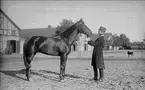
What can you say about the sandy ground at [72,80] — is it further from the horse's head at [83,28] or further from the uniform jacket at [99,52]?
the horse's head at [83,28]

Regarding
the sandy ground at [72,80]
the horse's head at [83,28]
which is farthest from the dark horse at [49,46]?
the sandy ground at [72,80]

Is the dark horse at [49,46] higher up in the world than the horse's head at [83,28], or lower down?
lower down

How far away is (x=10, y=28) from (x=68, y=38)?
1973 cm

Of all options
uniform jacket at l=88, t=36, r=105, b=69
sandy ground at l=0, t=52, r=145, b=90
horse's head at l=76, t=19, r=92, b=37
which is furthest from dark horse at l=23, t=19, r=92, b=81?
sandy ground at l=0, t=52, r=145, b=90

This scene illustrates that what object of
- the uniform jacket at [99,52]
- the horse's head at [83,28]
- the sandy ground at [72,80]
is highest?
the horse's head at [83,28]

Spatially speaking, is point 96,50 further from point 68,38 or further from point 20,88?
point 20,88

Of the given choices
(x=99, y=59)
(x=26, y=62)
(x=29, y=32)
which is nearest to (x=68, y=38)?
(x=99, y=59)

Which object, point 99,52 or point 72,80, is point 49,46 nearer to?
point 72,80

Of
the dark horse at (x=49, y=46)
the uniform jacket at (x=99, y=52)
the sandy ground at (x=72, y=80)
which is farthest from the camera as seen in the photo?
the dark horse at (x=49, y=46)

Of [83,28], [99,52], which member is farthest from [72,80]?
[83,28]

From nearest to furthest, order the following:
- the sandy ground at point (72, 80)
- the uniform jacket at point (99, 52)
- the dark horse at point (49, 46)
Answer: the sandy ground at point (72, 80) < the uniform jacket at point (99, 52) < the dark horse at point (49, 46)

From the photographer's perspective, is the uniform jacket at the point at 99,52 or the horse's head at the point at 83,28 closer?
the uniform jacket at the point at 99,52

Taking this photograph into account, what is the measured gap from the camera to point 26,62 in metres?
6.16

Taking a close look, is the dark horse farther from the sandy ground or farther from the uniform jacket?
the sandy ground
